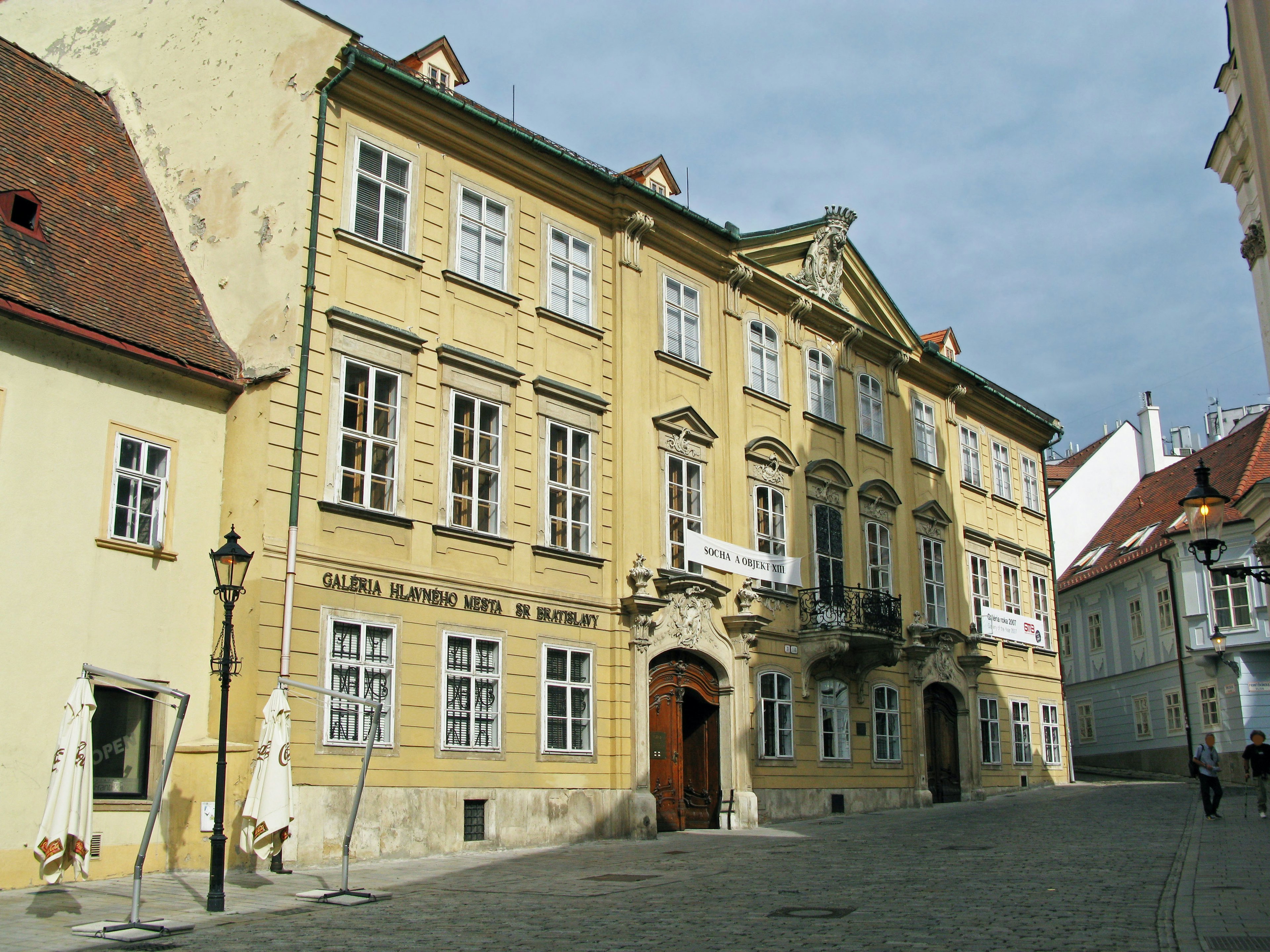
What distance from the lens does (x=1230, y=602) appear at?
4138 cm

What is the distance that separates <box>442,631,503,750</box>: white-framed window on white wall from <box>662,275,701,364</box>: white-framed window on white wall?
25.3 ft

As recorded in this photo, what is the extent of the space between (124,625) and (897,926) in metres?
10.8

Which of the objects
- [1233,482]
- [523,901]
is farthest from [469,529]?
[1233,482]

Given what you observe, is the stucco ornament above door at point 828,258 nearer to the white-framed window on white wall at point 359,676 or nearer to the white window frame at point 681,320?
the white window frame at point 681,320

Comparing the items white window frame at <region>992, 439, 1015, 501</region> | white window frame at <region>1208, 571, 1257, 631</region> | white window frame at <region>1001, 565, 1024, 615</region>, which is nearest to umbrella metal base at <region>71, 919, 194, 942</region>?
white window frame at <region>1001, 565, 1024, 615</region>

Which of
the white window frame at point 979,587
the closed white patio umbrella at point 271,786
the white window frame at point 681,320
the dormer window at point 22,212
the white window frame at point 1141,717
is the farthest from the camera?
the white window frame at point 1141,717

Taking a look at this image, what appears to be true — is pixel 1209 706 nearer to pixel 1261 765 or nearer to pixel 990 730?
pixel 990 730

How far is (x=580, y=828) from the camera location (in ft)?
67.7

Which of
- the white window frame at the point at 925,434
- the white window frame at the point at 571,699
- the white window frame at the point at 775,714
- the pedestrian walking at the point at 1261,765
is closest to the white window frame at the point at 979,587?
the white window frame at the point at 925,434

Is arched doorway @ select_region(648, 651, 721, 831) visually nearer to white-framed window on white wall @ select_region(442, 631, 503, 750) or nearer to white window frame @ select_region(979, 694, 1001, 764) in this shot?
white-framed window on white wall @ select_region(442, 631, 503, 750)

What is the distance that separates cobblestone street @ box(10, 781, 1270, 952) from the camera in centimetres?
1032

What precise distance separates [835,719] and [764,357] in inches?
312

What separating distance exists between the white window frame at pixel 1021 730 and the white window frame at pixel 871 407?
9.09 m

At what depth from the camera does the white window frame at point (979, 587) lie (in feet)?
110
